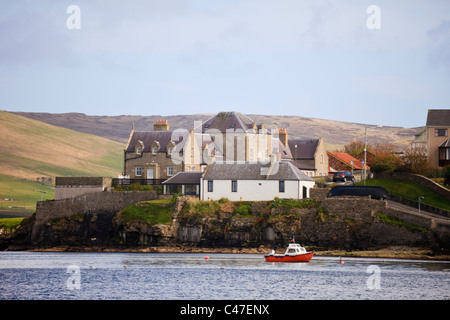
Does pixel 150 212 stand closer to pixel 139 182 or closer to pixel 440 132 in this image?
pixel 139 182

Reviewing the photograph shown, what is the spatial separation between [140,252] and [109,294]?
126 ft

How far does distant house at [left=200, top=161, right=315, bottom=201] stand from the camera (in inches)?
3841

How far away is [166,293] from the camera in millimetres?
59062

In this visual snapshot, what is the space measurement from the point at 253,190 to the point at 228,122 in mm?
23172

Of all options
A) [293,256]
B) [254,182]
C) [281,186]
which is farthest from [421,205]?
[293,256]

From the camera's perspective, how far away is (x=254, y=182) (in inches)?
3890

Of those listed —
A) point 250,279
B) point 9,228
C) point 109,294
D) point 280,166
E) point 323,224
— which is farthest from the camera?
point 9,228

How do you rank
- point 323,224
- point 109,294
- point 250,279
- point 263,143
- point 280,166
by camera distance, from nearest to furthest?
point 109,294
point 250,279
point 323,224
point 280,166
point 263,143

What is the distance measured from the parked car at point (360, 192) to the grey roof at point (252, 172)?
4821mm

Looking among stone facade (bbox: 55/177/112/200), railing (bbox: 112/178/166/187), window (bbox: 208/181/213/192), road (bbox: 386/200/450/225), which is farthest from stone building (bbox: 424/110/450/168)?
stone facade (bbox: 55/177/112/200)

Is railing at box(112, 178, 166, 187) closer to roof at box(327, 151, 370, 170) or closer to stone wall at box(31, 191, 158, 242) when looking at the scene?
stone wall at box(31, 191, 158, 242)

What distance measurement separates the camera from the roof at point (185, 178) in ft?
338
